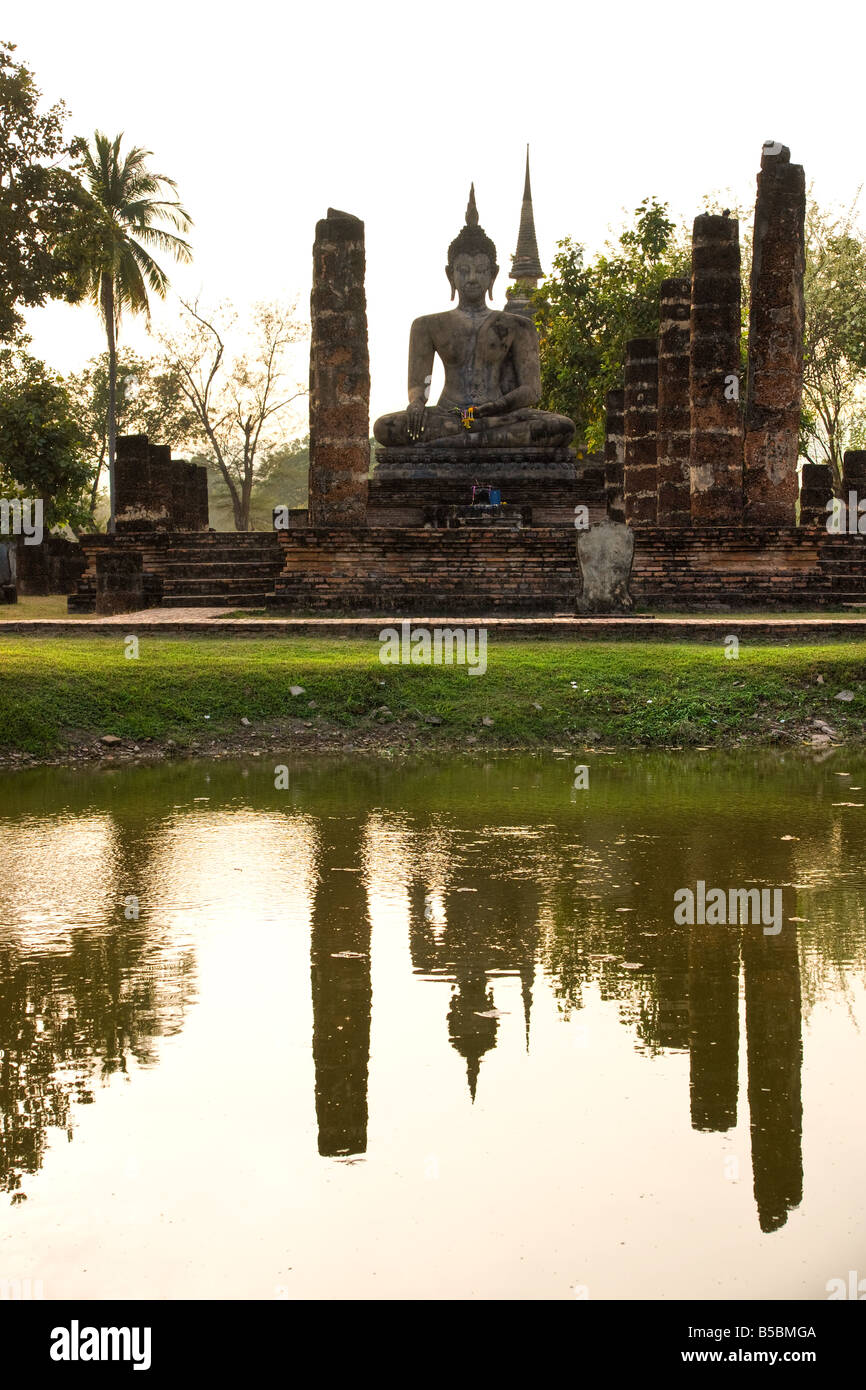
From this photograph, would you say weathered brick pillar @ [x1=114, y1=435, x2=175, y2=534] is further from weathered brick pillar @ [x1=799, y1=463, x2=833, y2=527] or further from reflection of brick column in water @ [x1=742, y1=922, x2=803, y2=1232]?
reflection of brick column in water @ [x1=742, y1=922, x2=803, y2=1232]

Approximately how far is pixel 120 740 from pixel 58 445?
14.8 meters

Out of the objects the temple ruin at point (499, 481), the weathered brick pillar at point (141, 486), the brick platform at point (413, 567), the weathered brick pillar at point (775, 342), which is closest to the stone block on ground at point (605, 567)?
the temple ruin at point (499, 481)

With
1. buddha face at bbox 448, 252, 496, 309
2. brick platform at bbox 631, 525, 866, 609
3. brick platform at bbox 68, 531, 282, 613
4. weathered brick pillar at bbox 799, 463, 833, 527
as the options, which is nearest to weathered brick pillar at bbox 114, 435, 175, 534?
brick platform at bbox 68, 531, 282, 613

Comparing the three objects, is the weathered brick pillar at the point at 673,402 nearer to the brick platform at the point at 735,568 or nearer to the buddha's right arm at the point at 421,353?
the buddha's right arm at the point at 421,353

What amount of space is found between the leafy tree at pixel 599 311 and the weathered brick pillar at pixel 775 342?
49.8 ft

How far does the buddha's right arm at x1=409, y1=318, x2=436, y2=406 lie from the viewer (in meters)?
24.2

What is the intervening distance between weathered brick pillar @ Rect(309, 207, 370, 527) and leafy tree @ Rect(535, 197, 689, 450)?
16.7 metres

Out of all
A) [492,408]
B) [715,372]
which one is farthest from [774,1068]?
[492,408]

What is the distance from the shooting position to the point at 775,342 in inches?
728

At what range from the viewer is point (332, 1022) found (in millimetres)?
4730

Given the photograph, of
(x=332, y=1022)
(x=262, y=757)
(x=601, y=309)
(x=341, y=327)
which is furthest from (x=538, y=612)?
(x=601, y=309)

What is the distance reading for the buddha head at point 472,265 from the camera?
23969 mm

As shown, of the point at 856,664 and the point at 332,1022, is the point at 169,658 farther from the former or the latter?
the point at 332,1022

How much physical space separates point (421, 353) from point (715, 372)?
5.95m
